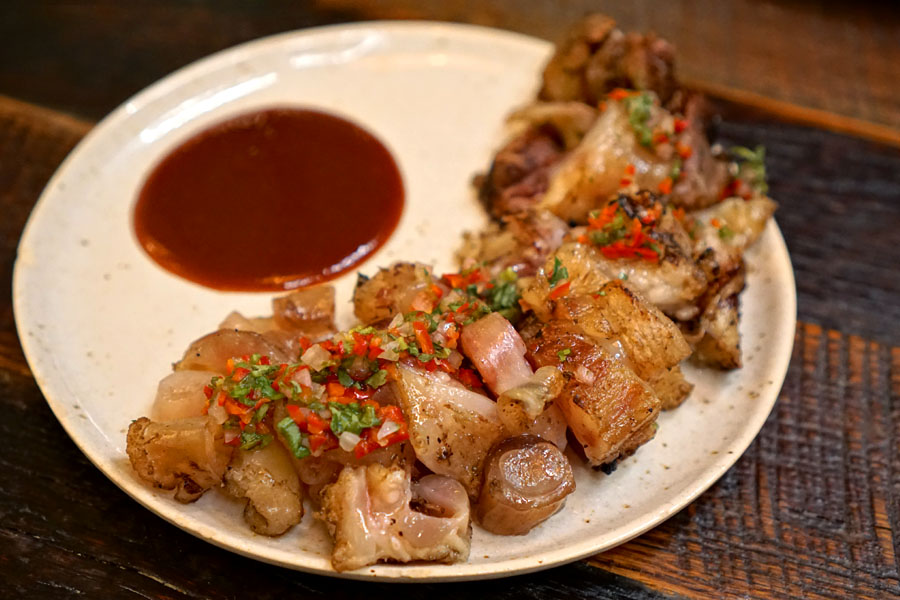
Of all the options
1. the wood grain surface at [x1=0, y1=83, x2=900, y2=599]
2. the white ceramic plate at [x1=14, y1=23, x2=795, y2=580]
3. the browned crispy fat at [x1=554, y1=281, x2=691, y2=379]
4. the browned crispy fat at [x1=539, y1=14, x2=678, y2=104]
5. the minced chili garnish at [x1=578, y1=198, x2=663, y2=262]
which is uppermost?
the browned crispy fat at [x1=539, y1=14, x2=678, y2=104]

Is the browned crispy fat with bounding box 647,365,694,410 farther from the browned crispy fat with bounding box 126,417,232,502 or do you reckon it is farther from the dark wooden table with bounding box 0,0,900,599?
the browned crispy fat with bounding box 126,417,232,502

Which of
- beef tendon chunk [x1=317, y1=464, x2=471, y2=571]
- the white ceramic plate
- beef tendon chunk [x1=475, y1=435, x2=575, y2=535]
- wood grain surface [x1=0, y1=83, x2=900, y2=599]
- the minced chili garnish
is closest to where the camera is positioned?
beef tendon chunk [x1=317, y1=464, x2=471, y2=571]

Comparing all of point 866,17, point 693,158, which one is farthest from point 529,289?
point 866,17

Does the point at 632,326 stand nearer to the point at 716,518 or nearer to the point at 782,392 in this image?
the point at 716,518

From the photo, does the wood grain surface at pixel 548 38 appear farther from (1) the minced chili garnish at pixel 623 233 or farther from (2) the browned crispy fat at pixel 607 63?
(1) the minced chili garnish at pixel 623 233

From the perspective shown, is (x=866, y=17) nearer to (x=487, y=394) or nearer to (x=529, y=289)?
(x=529, y=289)

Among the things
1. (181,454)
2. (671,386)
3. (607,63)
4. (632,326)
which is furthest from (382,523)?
(607,63)

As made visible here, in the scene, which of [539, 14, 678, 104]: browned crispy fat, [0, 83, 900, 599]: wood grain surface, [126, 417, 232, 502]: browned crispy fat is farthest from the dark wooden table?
[539, 14, 678, 104]: browned crispy fat
